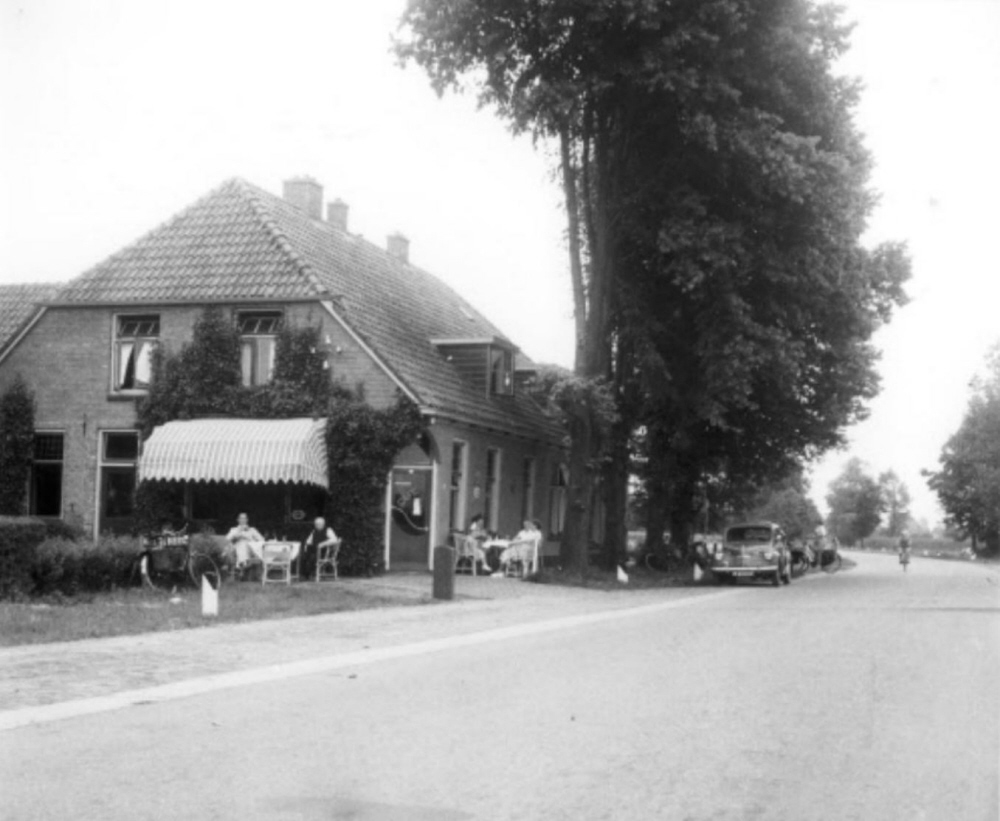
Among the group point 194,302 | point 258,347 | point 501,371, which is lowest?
point 258,347

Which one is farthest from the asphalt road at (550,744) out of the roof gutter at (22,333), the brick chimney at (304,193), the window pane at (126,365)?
the brick chimney at (304,193)

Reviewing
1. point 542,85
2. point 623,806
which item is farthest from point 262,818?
point 542,85

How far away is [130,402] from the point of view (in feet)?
101

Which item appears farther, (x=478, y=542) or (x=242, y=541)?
(x=478, y=542)

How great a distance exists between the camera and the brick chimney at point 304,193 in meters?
36.9

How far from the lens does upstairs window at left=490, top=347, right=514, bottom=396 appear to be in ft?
116

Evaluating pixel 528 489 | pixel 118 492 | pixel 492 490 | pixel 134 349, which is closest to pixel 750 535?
pixel 528 489

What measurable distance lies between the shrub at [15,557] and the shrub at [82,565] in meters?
0.20

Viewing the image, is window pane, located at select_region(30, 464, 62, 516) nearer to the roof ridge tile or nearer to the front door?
the roof ridge tile

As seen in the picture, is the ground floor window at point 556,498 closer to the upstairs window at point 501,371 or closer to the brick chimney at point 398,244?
the upstairs window at point 501,371

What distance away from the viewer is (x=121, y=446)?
31.1 metres

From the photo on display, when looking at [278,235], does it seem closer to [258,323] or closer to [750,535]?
[258,323]

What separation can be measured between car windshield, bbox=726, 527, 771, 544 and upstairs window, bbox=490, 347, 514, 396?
23.2 feet

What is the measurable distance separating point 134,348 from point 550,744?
80.1 ft
